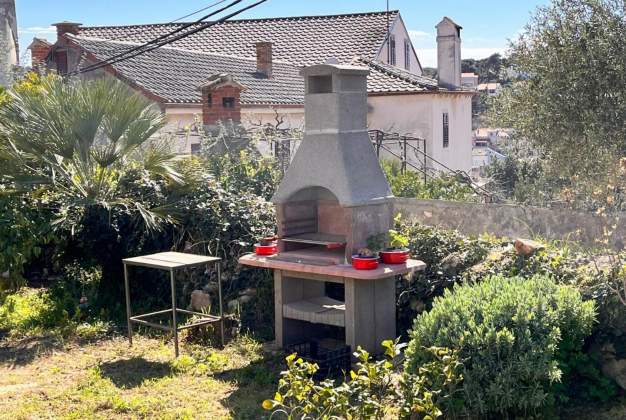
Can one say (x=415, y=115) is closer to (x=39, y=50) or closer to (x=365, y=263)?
(x=39, y=50)

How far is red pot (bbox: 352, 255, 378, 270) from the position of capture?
6.99m

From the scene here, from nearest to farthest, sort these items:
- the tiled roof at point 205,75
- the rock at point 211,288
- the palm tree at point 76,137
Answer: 1. the palm tree at point 76,137
2. the rock at point 211,288
3. the tiled roof at point 205,75

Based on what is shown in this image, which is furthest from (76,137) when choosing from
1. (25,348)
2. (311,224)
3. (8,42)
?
(8,42)

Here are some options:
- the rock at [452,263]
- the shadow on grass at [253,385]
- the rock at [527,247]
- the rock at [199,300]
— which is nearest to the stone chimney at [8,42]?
the rock at [199,300]

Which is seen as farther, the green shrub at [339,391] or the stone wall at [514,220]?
the stone wall at [514,220]

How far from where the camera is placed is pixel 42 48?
20.8m

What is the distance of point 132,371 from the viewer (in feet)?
24.3

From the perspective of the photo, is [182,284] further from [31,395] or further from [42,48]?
[42,48]

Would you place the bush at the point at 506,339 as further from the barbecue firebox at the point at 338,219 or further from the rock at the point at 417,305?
the rock at the point at 417,305

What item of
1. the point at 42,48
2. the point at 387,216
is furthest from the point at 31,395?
the point at 42,48

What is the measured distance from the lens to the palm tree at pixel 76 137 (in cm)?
912

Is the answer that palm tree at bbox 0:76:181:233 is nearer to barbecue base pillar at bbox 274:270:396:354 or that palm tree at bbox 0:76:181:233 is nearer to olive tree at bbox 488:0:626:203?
barbecue base pillar at bbox 274:270:396:354

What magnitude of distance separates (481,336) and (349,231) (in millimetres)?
2209

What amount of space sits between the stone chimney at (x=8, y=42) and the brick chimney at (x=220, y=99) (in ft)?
13.8
